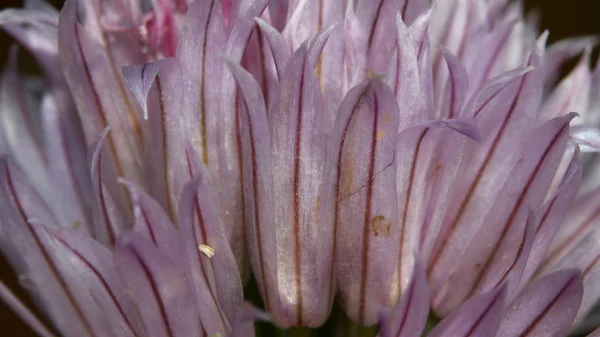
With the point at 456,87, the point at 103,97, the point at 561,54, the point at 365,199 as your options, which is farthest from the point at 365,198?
the point at 561,54

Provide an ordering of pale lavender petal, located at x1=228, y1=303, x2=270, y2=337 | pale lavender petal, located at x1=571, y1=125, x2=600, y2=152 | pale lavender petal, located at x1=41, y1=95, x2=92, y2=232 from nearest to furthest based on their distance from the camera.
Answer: pale lavender petal, located at x1=228, y1=303, x2=270, y2=337 → pale lavender petal, located at x1=571, y1=125, x2=600, y2=152 → pale lavender petal, located at x1=41, y1=95, x2=92, y2=232

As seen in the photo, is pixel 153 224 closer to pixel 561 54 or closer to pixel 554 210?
pixel 554 210

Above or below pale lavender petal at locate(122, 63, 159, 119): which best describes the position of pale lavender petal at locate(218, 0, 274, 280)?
below

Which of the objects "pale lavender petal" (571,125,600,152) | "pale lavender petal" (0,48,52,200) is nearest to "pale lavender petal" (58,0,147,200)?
"pale lavender petal" (0,48,52,200)

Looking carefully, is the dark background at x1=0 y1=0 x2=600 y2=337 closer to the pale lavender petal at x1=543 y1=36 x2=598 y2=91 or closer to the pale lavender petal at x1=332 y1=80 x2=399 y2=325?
the pale lavender petal at x1=543 y1=36 x2=598 y2=91

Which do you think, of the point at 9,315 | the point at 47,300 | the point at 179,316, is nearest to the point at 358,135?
the point at 179,316

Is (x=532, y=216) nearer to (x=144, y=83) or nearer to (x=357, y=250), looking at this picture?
(x=357, y=250)
